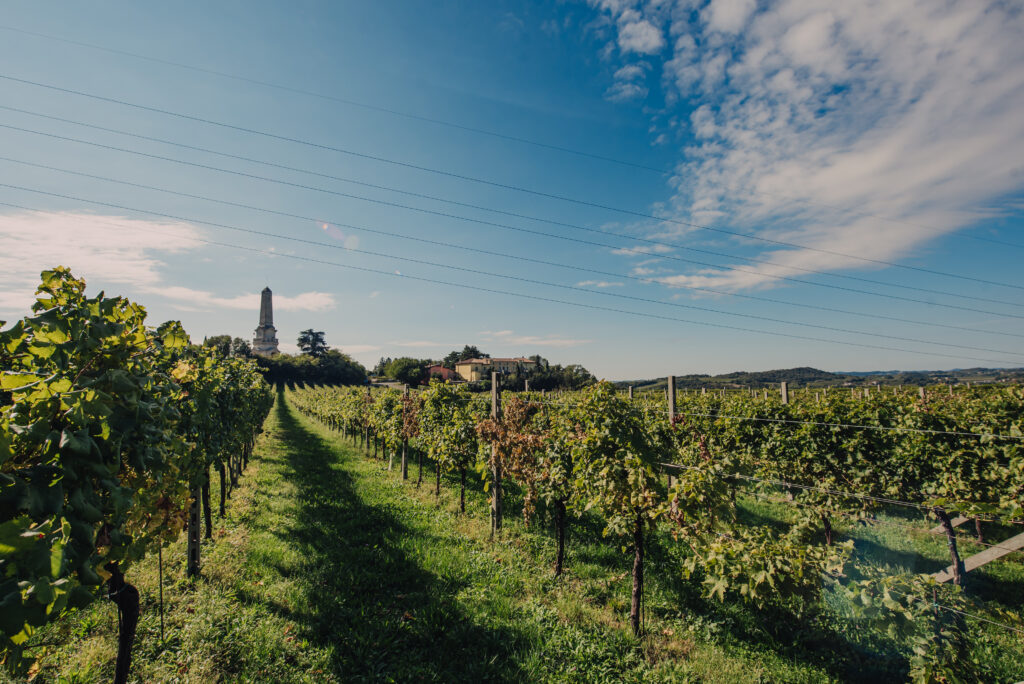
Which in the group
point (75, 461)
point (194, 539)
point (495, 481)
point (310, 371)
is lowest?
point (194, 539)

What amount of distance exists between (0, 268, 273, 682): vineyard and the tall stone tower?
116 meters

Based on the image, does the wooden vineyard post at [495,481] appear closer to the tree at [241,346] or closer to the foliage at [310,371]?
the foliage at [310,371]

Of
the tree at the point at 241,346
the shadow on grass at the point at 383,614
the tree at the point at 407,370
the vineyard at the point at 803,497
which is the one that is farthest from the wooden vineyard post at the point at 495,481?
the tree at the point at 241,346

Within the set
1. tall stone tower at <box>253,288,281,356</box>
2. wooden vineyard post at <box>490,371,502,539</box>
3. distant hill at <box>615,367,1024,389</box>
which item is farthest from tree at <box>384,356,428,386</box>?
wooden vineyard post at <box>490,371,502,539</box>

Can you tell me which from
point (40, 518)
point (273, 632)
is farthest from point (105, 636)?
point (40, 518)

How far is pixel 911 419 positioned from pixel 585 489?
23.4 feet

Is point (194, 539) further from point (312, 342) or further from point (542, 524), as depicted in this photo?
point (312, 342)

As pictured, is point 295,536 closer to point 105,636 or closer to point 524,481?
point 105,636

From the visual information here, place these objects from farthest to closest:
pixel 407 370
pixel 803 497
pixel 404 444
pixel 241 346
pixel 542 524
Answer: pixel 241 346, pixel 407 370, pixel 404 444, pixel 542 524, pixel 803 497

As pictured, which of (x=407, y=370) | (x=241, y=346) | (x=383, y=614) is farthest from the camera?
(x=241, y=346)

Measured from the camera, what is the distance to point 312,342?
116 metres

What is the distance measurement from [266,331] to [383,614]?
123m

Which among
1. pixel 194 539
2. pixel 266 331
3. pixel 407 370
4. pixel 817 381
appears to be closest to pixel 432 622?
pixel 194 539

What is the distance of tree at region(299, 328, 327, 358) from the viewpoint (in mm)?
115375
